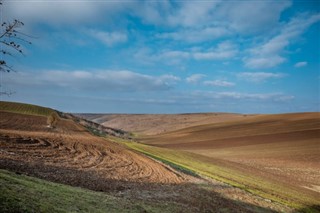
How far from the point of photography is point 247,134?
98.6 meters

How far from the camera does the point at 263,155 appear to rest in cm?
6962

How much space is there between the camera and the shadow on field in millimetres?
19000

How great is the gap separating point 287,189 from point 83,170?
25243mm

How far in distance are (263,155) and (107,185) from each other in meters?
56.1

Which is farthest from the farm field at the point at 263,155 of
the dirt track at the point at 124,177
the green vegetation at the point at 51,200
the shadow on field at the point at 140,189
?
the green vegetation at the point at 51,200

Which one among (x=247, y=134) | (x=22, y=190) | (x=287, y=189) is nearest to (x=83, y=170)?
(x=22, y=190)

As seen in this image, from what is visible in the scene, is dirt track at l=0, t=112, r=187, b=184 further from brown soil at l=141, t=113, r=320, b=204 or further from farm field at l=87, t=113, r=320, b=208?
brown soil at l=141, t=113, r=320, b=204

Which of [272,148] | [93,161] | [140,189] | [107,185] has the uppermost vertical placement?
[93,161]

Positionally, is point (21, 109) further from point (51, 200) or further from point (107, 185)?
point (51, 200)

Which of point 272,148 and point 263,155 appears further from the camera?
point 272,148

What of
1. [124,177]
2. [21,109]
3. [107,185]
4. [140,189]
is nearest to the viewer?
[107,185]

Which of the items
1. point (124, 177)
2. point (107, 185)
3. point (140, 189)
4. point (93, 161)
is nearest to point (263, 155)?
point (93, 161)

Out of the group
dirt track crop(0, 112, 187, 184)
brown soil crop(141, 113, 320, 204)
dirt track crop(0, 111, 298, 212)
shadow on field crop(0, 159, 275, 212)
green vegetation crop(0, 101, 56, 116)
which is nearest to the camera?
shadow on field crop(0, 159, 275, 212)

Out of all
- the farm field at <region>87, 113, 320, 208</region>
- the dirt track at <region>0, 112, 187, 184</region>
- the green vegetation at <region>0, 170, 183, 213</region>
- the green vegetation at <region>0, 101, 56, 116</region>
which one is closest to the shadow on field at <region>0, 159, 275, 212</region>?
the dirt track at <region>0, 112, 187, 184</region>
